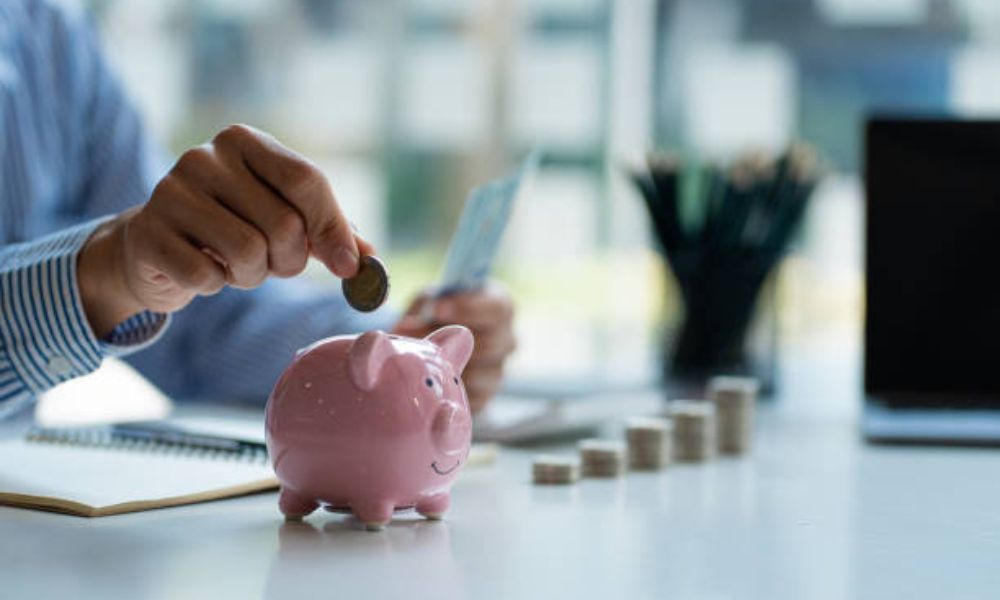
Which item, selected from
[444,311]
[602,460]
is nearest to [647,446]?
[602,460]

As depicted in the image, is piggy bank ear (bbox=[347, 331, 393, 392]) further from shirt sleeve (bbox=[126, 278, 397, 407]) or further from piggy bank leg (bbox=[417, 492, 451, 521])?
shirt sleeve (bbox=[126, 278, 397, 407])

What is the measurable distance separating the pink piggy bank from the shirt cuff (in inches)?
10.1

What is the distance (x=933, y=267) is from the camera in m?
1.40

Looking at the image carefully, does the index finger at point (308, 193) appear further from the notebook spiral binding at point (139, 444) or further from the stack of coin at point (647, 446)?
the stack of coin at point (647, 446)

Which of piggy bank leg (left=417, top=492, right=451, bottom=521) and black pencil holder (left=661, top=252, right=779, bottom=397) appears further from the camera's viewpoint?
black pencil holder (left=661, top=252, right=779, bottom=397)

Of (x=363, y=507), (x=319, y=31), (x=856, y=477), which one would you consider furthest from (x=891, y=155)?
(x=319, y=31)

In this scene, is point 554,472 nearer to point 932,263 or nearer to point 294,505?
point 294,505

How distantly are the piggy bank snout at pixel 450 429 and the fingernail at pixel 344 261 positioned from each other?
0.10 meters

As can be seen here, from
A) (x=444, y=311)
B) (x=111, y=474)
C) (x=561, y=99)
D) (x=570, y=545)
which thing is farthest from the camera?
(x=561, y=99)

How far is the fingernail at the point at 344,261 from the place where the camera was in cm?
87

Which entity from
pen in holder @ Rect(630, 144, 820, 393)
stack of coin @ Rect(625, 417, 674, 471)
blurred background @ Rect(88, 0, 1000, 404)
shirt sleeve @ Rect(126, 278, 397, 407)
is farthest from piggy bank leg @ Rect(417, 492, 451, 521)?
blurred background @ Rect(88, 0, 1000, 404)

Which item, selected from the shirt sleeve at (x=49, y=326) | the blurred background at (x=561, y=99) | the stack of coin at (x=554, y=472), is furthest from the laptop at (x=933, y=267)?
the blurred background at (x=561, y=99)

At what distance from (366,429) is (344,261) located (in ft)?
0.34

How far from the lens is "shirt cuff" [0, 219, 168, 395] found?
1.07 meters
